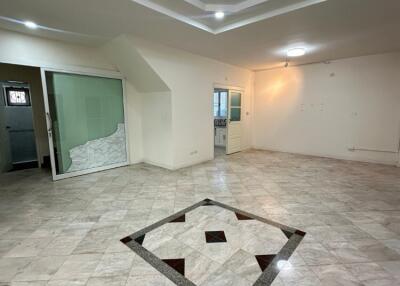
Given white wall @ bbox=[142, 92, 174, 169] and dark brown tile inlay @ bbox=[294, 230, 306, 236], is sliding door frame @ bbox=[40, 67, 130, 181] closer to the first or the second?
white wall @ bbox=[142, 92, 174, 169]

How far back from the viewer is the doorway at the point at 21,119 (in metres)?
4.54

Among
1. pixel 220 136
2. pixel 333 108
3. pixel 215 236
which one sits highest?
pixel 333 108

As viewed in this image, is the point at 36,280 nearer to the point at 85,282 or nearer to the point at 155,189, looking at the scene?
the point at 85,282

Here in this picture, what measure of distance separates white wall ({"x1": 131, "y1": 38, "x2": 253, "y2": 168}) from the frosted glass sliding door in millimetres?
1274

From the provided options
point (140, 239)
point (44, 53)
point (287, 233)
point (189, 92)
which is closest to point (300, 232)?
point (287, 233)

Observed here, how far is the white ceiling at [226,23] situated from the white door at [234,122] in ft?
5.72

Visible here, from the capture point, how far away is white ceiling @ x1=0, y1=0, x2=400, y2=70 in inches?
102

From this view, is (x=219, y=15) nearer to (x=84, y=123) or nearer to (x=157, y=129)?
(x=157, y=129)

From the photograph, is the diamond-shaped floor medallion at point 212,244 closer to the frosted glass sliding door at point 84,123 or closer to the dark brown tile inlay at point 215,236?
the dark brown tile inlay at point 215,236

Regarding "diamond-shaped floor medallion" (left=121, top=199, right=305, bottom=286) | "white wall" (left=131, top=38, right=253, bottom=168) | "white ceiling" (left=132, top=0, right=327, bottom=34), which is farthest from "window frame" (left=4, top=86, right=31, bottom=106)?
"diamond-shaped floor medallion" (left=121, top=199, right=305, bottom=286)

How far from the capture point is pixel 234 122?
6129 millimetres

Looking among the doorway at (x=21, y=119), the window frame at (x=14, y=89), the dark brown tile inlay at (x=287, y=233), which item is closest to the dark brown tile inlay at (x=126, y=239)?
the dark brown tile inlay at (x=287, y=233)

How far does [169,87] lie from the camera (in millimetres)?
4277

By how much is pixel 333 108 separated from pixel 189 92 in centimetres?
375
